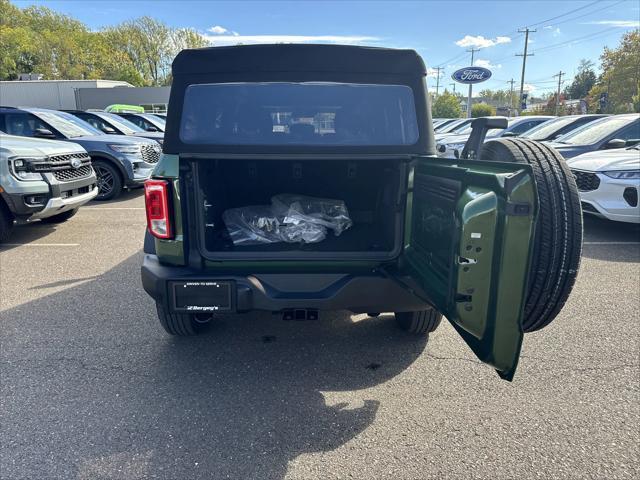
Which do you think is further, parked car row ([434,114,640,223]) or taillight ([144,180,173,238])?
parked car row ([434,114,640,223])

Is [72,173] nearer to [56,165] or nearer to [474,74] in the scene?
[56,165]

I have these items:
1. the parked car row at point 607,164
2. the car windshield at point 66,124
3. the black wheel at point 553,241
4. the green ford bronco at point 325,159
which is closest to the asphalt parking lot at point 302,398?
the green ford bronco at point 325,159

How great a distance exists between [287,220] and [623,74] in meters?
53.2

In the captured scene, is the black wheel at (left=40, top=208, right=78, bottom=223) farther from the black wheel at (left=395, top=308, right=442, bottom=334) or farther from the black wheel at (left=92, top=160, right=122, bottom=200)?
the black wheel at (left=395, top=308, right=442, bottom=334)

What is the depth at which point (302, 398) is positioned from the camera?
268 cm

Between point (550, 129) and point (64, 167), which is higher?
point (550, 129)

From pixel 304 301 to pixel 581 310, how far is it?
280cm

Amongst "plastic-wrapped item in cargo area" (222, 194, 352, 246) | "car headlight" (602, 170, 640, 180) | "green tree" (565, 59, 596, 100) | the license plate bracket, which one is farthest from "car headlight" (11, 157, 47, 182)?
"green tree" (565, 59, 596, 100)

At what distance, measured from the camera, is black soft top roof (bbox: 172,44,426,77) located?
8.63 ft

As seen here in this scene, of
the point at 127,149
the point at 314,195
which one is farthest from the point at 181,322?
the point at 127,149

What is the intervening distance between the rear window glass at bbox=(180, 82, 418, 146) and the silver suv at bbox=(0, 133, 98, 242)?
13.2ft

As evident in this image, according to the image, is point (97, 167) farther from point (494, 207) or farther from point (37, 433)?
point (494, 207)

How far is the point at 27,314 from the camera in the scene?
3.77 metres

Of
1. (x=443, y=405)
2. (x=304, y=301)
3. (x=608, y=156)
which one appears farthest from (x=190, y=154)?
(x=608, y=156)
